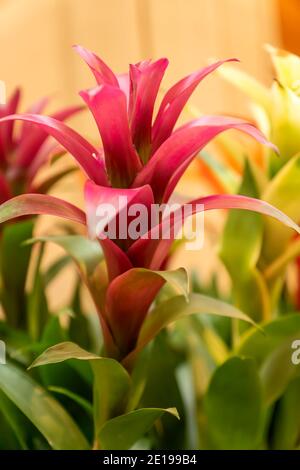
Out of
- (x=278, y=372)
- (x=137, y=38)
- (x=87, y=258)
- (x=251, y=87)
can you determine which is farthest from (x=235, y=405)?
(x=137, y=38)

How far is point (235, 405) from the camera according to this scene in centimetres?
57

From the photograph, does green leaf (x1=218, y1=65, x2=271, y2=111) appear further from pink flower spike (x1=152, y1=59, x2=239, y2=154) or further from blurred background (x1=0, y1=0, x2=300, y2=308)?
blurred background (x1=0, y1=0, x2=300, y2=308)

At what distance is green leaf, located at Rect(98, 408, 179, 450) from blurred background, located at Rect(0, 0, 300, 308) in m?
→ 0.78

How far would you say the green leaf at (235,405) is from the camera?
553 mm

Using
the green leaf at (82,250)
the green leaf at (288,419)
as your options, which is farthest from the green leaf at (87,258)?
the green leaf at (288,419)

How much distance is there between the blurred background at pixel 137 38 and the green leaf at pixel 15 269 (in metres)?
0.57

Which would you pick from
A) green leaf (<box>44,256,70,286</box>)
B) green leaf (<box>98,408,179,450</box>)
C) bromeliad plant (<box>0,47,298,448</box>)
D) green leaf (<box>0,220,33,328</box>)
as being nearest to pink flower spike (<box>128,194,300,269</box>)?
bromeliad plant (<box>0,47,298,448</box>)

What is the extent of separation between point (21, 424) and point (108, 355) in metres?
0.12

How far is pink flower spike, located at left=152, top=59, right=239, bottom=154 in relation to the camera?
1.53 feet

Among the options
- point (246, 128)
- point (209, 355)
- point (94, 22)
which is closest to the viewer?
point (246, 128)

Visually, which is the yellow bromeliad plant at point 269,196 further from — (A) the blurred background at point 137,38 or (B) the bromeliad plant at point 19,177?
(A) the blurred background at point 137,38

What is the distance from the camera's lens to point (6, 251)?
2.17 ft

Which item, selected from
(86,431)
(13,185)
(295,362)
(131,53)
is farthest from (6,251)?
(131,53)
